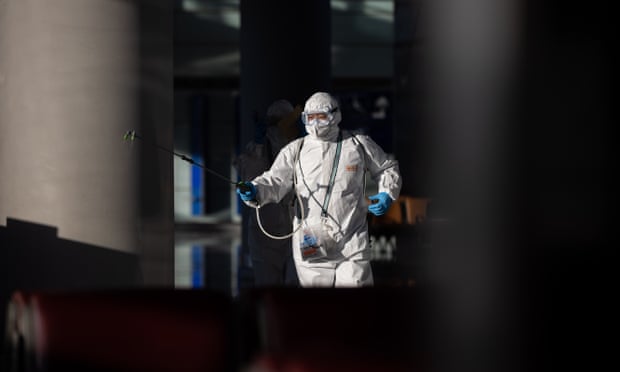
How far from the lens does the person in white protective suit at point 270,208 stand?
8188 mm

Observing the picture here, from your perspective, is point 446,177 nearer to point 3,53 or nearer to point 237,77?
point 3,53

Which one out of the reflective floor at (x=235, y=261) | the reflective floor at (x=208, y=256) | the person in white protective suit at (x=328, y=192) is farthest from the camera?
the reflective floor at (x=208, y=256)

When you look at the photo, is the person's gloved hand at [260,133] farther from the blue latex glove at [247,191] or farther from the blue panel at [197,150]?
the blue panel at [197,150]

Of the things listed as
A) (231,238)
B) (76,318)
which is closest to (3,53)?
(76,318)

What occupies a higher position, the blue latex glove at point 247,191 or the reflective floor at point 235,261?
the blue latex glove at point 247,191

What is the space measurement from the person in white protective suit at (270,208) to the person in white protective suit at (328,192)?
179 cm

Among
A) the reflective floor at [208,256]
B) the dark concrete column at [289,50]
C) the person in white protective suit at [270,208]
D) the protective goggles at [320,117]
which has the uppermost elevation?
the dark concrete column at [289,50]

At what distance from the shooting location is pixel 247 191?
20.1 feet

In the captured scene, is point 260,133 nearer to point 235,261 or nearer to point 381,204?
point 381,204

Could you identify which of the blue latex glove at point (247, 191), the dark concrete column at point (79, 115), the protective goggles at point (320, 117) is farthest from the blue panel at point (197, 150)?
the dark concrete column at point (79, 115)

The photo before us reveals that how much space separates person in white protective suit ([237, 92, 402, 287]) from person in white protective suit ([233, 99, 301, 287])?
179 cm

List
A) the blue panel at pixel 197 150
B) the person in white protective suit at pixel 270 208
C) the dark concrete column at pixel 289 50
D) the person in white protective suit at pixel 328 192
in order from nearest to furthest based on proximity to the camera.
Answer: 1. the person in white protective suit at pixel 328 192
2. the person in white protective suit at pixel 270 208
3. the dark concrete column at pixel 289 50
4. the blue panel at pixel 197 150

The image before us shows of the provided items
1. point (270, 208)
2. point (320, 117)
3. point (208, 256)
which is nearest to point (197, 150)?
point (208, 256)

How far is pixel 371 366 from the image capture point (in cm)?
207
